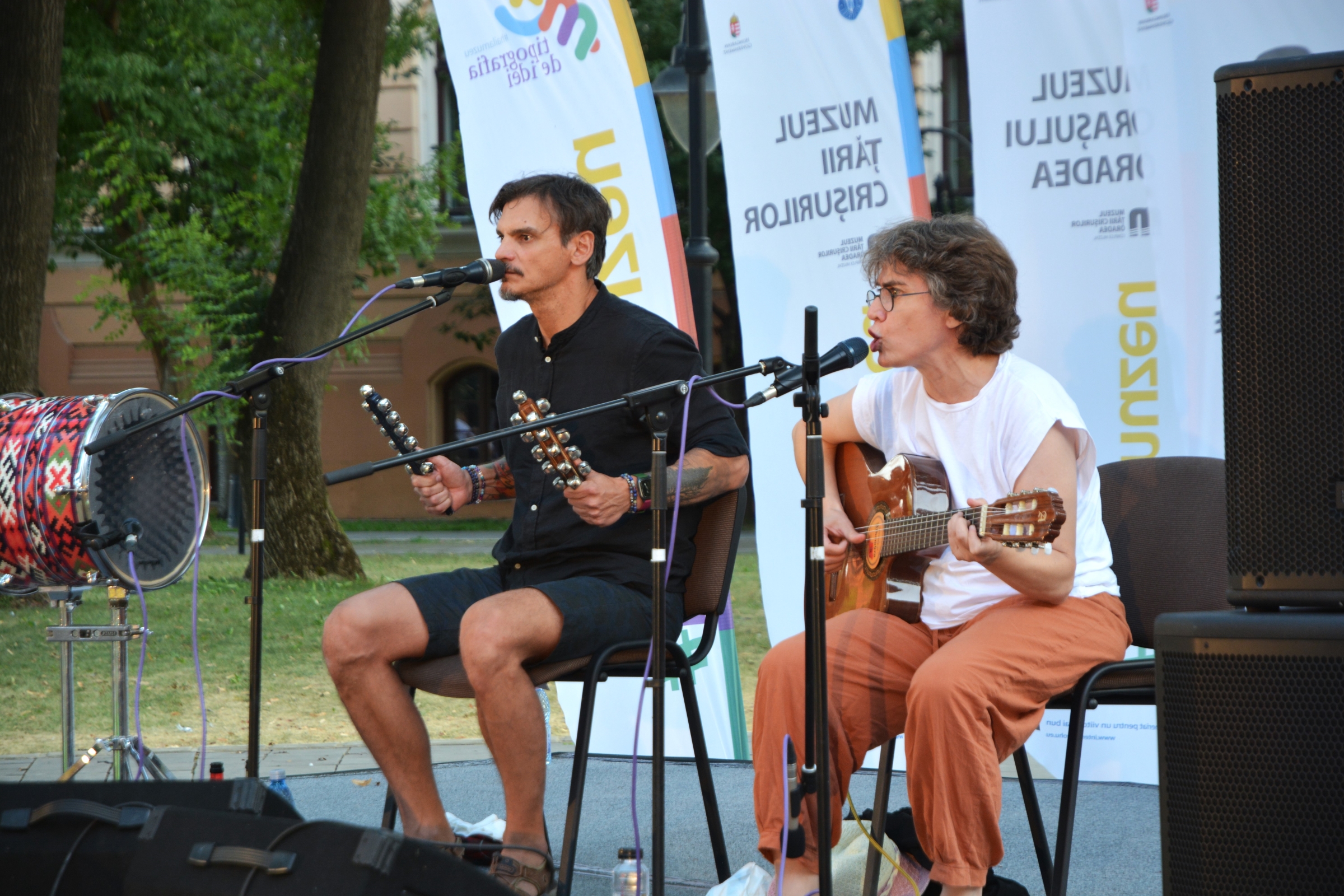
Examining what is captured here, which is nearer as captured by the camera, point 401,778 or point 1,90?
point 401,778

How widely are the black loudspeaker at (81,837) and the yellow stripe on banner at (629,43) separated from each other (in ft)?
9.55

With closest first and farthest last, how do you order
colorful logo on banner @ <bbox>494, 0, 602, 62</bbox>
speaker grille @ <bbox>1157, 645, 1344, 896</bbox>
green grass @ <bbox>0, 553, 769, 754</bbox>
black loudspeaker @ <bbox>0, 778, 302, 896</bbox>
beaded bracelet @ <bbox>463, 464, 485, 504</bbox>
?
speaker grille @ <bbox>1157, 645, 1344, 896</bbox>
black loudspeaker @ <bbox>0, 778, 302, 896</bbox>
beaded bracelet @ <bbox>463, 464, 485, 504</bbox>
colorful logo on banner @ <bbox>494, 0, 602, 62</bbox>
green grass @ <bbox>0, 553, 769, 754</bbox>

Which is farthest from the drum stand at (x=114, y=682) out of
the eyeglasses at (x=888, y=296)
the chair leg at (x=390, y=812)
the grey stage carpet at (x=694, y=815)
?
the eyeglasses at (x=888, y=296)

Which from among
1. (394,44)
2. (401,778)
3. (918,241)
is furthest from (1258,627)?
(394,44)

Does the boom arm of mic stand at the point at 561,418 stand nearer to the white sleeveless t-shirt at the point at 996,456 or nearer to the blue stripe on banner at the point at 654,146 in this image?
the white sleeveless t-shirt at the point at 996,456

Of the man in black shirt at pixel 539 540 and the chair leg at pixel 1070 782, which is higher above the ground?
the man in black shirt at pixel 539 540

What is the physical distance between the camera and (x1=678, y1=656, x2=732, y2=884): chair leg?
9.29 feet

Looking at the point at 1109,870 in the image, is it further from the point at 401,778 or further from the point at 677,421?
the point at 401,778

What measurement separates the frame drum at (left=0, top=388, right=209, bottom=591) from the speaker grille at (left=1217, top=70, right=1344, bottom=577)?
2138mm

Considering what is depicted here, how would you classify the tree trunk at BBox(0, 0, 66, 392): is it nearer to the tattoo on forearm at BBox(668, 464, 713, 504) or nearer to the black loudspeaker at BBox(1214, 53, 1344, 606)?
the tattoo on forearm at BBox(668, 464, 713, 504)

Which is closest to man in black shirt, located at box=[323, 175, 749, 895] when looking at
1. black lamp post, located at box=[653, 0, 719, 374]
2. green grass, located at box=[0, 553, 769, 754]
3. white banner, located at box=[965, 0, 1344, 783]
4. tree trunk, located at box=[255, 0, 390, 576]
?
white banner, located at box=[965, 0, 1344, 783]

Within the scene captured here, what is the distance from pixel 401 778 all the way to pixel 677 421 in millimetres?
971

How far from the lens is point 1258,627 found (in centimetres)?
177

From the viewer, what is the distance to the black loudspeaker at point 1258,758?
172 cm
